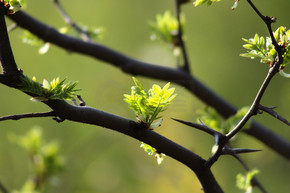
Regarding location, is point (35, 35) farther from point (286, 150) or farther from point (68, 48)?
point (286, 150)

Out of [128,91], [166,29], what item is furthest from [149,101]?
[128,91]

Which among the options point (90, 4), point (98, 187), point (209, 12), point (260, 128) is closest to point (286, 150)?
point (260, 128)

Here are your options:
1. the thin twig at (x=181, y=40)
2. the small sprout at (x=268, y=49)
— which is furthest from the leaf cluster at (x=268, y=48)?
the thin twig at (x=181, y=40)

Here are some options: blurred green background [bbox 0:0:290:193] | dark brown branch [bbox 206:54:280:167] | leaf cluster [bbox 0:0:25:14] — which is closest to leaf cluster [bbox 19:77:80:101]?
leaf cluster [bbox 0:0:25:14]

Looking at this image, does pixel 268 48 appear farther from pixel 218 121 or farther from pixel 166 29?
pixel 166 29

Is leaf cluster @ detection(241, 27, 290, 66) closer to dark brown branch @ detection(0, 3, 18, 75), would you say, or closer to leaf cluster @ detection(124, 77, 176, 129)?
leaf cluster @ detection(124, 77, 176, 129)
